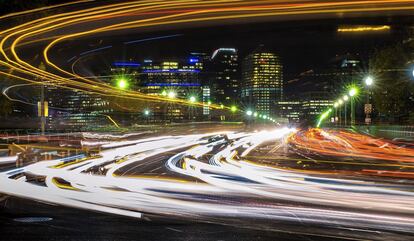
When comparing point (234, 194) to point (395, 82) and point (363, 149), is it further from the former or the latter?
point (395, 82)

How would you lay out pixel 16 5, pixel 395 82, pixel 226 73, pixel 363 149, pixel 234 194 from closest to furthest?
1. pixel 234 194
2. pixel 16 5
3. pixel 363 149
4. pixel 395 82
5. pixel 226 73

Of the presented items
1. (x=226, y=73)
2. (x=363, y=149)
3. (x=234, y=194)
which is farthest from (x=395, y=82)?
(x=226, y=73)

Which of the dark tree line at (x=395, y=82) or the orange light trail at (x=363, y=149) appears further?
the dark tree line at (x=395, y=82)

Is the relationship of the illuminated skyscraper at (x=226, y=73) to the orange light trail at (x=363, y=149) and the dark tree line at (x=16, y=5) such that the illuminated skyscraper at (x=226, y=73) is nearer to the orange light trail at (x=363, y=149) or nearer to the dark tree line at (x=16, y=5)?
the orange light trail at (x=363, y=149)

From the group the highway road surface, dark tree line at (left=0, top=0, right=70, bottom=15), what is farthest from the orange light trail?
dark tree line at (left=0, top=0, right=70, bottom=15)

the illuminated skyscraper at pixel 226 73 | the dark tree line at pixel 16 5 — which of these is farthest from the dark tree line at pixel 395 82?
the illuminated skyscraper at pixel 226 73

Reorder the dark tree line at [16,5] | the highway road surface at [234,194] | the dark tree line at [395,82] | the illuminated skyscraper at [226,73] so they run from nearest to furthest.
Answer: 1. the highway road surface at [234,194]
2. the dark tree line at [16,5]
3. the dark tree line at [395,82]
4. the illuminated skyscraper at [226,73]

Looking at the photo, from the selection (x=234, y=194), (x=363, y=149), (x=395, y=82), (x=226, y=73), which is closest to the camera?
(x=234, y=194)

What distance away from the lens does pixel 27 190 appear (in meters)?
14.0

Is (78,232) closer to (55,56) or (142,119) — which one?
(55,56)

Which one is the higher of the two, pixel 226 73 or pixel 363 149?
pixel 226 73

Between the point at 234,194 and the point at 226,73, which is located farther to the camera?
the point at 226,73

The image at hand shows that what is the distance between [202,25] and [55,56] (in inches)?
448

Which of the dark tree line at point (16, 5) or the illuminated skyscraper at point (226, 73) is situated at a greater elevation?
the illuminated skyscraper at point (226, 73)
